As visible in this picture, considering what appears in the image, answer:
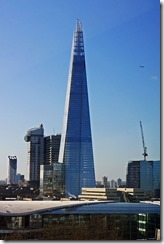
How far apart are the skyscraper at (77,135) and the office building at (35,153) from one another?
40.7 inches

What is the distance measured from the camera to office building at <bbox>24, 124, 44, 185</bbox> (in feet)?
47.6

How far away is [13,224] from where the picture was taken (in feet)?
20.0

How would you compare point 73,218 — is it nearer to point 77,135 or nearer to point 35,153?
point 77,135

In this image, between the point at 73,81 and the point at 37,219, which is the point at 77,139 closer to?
the point at 73,81

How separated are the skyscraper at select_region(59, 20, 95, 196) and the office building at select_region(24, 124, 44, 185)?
1.03 meters

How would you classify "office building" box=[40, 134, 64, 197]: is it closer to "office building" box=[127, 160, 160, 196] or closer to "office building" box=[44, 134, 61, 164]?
"office building" box=[44, 134, 61, 164]

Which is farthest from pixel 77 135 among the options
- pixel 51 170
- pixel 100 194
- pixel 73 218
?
pixel 73 218

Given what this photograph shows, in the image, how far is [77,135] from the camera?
51.4 ft

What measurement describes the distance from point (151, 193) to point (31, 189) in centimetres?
443

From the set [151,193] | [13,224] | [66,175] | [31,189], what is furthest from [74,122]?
[13,224]

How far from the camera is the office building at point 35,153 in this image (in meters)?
14.5

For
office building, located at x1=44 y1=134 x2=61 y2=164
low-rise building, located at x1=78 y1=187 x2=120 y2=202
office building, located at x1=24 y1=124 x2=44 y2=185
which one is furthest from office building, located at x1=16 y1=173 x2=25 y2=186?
office building, located at x1=44 y1=134 x2=61 y2=164

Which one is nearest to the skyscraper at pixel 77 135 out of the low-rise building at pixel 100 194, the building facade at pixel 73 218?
the low-rise building at pixel 100 194

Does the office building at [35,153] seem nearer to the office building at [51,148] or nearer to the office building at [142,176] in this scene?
the office building at [51,148]
